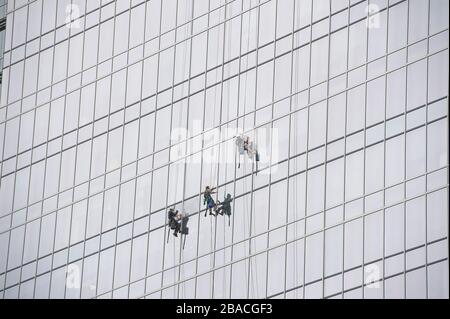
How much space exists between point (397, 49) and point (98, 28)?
73.5ft

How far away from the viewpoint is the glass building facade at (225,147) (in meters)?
93.9

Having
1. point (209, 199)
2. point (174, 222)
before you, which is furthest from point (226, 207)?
point (174, 222)

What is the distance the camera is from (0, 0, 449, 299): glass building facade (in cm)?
9394

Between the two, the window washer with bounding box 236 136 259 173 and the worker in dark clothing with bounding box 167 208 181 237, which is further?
the worker in dark clothing with bounding box 167 208 181 237

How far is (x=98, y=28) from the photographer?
111m

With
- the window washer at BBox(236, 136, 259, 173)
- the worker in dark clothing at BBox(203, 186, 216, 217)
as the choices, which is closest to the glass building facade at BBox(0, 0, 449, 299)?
the window washer at BBox(236, 136, 259, 173)

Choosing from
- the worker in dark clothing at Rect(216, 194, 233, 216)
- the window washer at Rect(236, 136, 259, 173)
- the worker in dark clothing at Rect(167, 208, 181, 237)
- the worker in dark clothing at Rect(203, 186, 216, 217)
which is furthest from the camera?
the worker in dark clothing at Rect(167, 208, 181, 237)

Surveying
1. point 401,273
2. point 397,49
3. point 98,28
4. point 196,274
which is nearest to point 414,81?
point 397,49

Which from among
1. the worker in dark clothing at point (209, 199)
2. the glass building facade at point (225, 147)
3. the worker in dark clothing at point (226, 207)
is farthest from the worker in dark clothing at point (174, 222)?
the worker in dark clothing at point (226, 207)

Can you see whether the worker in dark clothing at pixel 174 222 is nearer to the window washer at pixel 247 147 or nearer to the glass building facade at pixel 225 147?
the glass building facade at pixel 225 147

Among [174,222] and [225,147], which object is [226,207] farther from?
[225,147]

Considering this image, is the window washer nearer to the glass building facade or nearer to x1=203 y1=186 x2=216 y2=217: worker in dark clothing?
the glass building facade

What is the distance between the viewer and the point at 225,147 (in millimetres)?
103000
